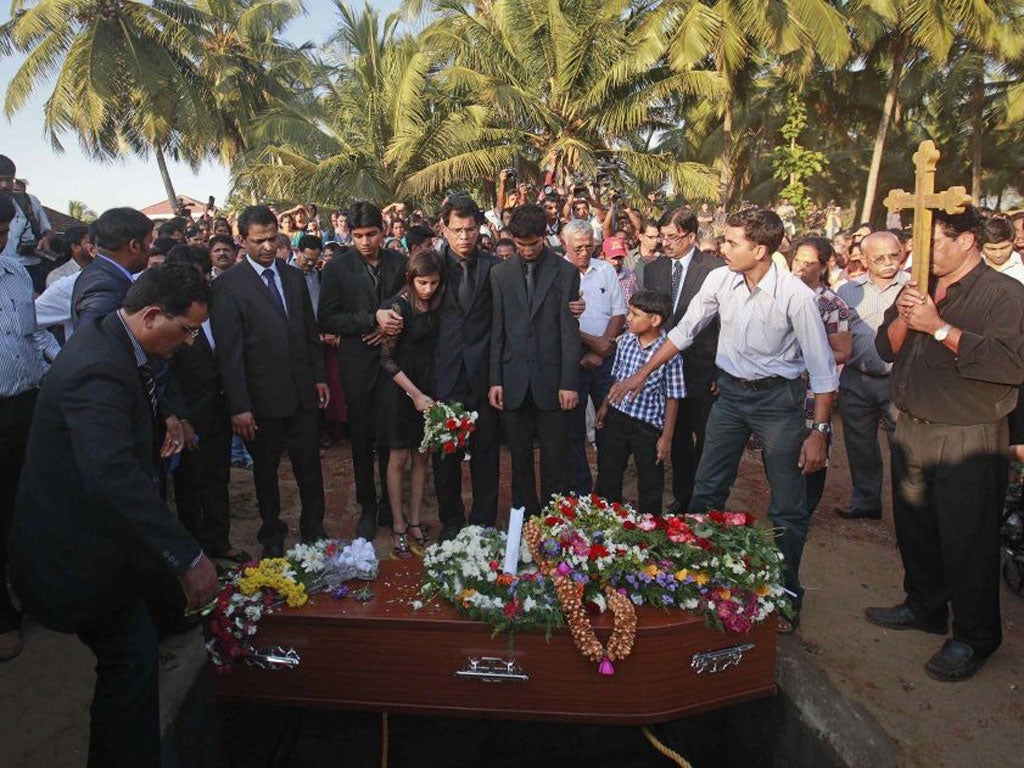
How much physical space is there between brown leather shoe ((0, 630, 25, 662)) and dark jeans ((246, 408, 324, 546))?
4.13ft

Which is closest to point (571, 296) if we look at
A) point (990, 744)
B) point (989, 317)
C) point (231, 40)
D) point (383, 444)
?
point (383, 444)

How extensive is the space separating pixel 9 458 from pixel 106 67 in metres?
22.2

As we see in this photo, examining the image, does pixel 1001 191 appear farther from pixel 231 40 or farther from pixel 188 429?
pixel 188 429

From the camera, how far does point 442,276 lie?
430 cm

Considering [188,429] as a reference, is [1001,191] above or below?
above

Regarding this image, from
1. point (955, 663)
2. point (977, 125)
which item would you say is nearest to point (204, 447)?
point (955, 663)

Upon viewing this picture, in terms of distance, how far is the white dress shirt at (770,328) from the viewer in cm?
336

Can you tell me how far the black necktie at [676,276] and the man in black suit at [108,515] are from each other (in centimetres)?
356

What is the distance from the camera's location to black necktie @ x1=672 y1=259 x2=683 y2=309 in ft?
16.8

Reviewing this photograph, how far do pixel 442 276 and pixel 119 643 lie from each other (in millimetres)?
2614

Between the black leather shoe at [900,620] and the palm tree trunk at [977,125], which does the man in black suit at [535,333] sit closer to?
the black leather shoe at [900,620]

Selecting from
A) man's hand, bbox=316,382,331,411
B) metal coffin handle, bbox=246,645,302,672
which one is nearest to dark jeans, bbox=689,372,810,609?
metal coffin handle, bbox=246,645,302,672

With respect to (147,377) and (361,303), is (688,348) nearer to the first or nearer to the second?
(361,303)

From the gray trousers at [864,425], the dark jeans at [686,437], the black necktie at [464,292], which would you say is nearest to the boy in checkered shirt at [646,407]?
the dark jeans at [686,437]
